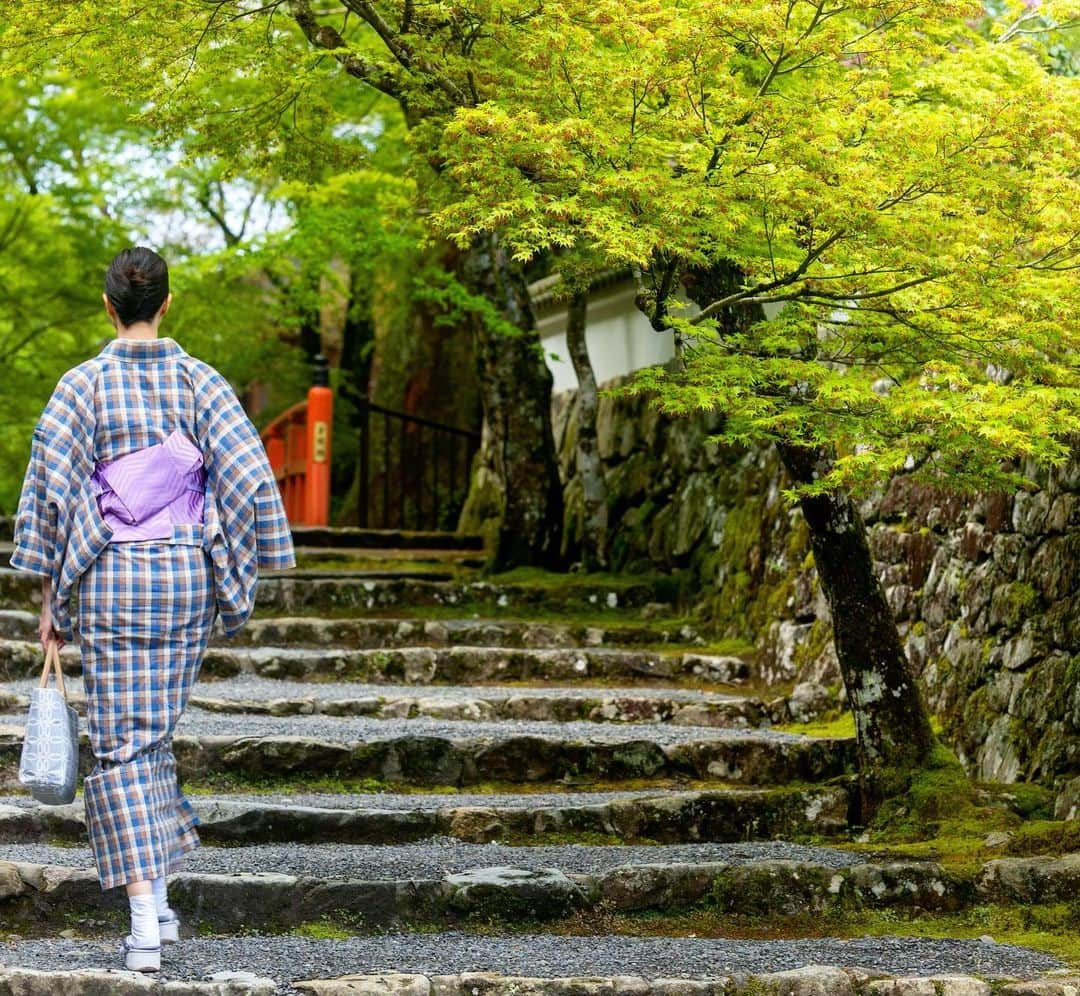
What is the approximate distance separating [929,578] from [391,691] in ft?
9.25

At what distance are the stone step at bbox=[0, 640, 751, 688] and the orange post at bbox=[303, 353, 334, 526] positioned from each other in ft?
16.3

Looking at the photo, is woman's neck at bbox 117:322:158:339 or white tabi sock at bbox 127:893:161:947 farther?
woman's neck at bbox 117:322:158:339

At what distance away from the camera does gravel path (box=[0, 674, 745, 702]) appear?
708cm

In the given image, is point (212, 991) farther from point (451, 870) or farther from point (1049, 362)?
point (1049, 362)

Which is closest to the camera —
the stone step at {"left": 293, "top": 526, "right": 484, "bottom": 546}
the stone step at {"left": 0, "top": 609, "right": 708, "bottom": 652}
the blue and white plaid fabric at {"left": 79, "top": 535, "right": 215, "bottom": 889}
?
the blue and white plaid fabric at {"left": 79, "top": 535, "right": 215, "bottom": 889}

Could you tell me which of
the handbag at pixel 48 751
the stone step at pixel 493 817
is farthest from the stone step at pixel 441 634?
the handbag at pixel 48 751

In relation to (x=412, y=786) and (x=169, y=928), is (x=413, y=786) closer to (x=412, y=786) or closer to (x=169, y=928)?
(x=412, y=786)

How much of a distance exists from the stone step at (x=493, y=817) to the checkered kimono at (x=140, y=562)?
1206mm

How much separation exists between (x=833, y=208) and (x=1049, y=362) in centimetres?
115

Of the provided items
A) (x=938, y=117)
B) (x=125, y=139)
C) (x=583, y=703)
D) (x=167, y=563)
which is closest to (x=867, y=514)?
(x=583, y=703)

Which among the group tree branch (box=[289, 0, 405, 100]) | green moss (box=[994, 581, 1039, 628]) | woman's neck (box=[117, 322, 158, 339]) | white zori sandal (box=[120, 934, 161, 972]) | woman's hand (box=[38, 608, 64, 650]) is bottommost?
white zori sandal (box=[120, 934, 161, 972])

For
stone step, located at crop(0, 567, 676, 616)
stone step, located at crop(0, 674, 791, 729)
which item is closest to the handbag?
stone step, located at crop(0, 674, 791, 729)

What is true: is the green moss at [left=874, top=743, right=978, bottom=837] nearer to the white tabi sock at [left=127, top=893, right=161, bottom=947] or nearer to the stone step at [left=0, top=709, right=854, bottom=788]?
the stone step at [left=0, top=709, right=854, bottom=788]

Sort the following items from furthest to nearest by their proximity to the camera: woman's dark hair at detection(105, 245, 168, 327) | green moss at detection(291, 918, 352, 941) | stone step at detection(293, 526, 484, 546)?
stone step at detection(293, 526, 484, 546), green moss at detection(291, 918, 352, 941), woman's dark hair at detection(105, 245, 168, 327)
